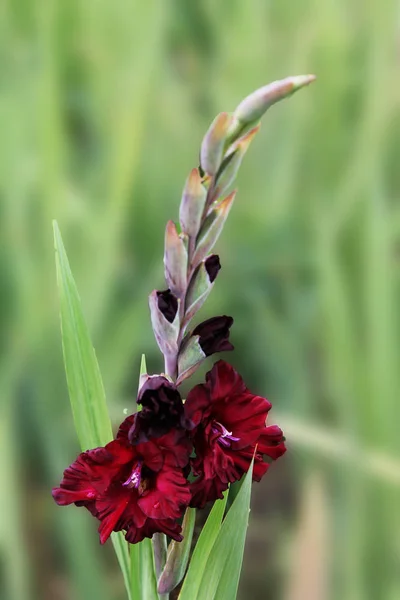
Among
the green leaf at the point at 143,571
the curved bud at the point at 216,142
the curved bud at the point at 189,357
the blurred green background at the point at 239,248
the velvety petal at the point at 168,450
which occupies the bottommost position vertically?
the green leaf at the point at 143,571

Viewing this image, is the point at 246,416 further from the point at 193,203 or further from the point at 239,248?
the point at 239,248

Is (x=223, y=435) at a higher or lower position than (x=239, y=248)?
lower

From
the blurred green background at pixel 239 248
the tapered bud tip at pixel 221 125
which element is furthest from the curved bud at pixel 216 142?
the blurred green background at pixel 239 248

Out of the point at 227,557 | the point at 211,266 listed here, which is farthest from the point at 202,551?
the point at 211,266

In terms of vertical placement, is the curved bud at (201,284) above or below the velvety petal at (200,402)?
above

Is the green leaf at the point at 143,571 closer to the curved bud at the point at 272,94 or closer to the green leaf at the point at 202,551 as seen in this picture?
the green leaf at the point at 202,551
